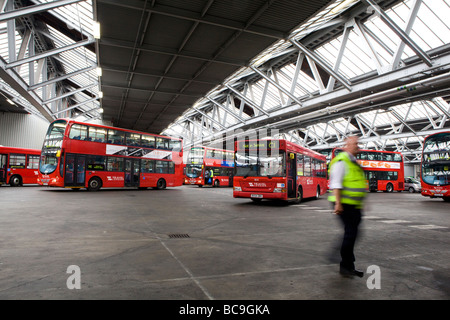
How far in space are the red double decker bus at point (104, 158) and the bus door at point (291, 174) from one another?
11.6 meters

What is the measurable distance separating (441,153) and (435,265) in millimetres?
16075

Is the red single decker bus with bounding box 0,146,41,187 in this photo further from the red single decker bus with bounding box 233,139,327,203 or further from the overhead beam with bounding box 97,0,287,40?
the red single decker bus with bounding box 233,139,327,203

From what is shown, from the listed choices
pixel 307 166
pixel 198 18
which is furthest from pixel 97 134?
pixel 307 166

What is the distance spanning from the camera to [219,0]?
9992 millimetres

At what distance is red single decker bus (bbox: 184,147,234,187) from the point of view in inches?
1128

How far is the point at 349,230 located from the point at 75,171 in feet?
55.6

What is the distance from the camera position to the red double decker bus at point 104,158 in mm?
16875

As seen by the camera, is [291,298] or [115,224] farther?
[115,224]

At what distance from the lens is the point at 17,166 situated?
22719 millimetres

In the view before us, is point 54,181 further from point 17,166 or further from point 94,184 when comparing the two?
point 17,166

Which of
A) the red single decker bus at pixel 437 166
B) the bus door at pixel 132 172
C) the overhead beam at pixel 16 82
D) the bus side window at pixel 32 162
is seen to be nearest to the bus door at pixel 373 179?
the red single decker bus at pixel 437 166

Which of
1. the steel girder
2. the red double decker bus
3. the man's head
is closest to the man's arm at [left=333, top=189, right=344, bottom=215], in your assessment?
the man's head
